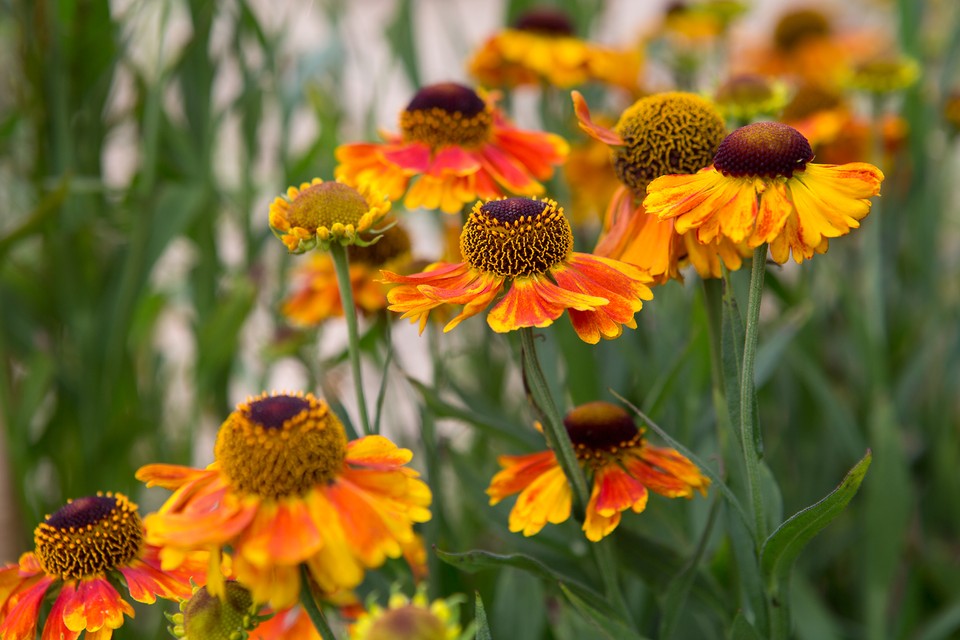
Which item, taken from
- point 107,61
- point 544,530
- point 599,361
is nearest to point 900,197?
point 599,361

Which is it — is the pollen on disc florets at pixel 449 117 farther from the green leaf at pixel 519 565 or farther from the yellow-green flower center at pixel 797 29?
the yellow-green flower center at pixel 797 29

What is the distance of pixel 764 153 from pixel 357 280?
45cm

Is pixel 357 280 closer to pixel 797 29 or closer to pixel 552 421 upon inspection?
pixel 552 421

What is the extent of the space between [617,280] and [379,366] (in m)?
0.55

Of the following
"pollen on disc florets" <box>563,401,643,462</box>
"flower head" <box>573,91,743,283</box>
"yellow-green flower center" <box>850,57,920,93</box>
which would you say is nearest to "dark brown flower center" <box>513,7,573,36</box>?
"yellow-green flower center" <box>850,57,920,93</box>

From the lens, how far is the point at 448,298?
19.2 inches

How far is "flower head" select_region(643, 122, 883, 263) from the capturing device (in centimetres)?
46

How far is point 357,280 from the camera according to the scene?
0.86 meters

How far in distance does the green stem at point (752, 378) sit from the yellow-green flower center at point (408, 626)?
0.59ft

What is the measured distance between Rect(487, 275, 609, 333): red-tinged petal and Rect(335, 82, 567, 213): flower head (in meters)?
0.15

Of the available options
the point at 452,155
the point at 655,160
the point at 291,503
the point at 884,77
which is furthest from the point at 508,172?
the point at 884,77

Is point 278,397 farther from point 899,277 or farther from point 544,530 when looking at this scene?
point 899,277

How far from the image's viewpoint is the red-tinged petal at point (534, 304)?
467 mm

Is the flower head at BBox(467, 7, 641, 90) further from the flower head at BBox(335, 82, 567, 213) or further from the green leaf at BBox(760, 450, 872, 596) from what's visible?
the green leaf at BBox(760, 450, 872, 596)
